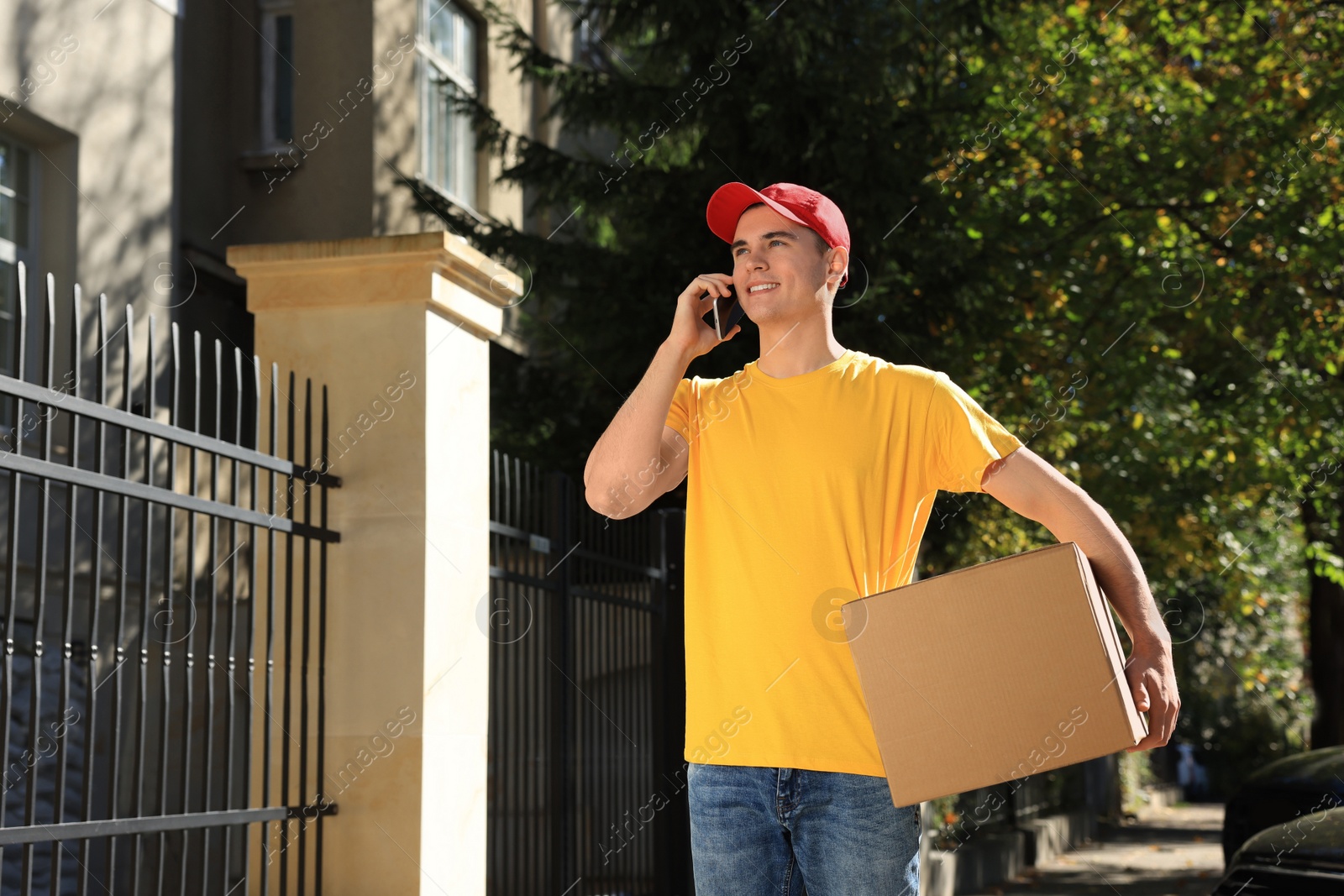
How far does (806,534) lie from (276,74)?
394 inches

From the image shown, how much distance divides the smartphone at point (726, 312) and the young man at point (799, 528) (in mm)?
29

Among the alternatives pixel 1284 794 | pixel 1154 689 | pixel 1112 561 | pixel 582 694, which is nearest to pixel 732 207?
pixel 1112 561

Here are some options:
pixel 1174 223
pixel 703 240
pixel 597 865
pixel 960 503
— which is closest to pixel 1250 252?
pixel 1174 223

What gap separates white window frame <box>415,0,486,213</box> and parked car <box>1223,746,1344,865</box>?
743cm

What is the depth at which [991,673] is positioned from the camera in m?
2.21

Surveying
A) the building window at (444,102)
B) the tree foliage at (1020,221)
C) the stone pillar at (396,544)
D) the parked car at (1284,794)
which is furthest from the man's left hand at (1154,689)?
the building window at (444,102)

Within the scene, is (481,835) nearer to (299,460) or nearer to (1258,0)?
(299,460)

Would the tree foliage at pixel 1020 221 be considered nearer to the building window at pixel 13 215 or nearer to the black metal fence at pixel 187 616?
the building window at pixel 13 215

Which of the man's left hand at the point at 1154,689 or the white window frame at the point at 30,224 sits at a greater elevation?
the white window frame at the point at 30,224

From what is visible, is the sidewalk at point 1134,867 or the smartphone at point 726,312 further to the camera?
the sidewalk at point 1134,867

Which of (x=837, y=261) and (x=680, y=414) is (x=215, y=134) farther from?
(x=837, y=261)

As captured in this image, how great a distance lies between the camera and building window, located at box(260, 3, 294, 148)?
11078mm

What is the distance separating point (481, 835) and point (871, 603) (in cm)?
265

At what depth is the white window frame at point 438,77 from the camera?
39.4ft
